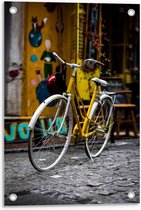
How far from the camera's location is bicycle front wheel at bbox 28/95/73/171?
2.85 metres

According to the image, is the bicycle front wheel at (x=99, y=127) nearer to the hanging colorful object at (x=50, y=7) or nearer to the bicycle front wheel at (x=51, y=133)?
the bicycle front wheel at (x=51, y=133)

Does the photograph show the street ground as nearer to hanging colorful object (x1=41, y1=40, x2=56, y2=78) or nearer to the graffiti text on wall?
the graffiti text on wall

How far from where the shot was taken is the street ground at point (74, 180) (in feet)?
9.15

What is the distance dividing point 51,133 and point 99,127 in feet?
1.86

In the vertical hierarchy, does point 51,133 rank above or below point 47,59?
below

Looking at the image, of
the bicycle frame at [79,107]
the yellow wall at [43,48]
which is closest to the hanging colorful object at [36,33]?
the yellow wall at [43,48]

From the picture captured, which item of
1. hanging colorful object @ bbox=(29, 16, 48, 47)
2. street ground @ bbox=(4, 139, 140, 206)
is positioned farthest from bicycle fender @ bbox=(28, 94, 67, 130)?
hanging colorful object @ bbox=(29, 16, 48, 47)

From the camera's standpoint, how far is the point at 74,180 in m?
2.93

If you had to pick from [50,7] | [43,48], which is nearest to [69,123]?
[43,48]

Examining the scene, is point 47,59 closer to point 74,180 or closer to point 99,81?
point 99,81

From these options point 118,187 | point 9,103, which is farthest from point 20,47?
point 118,187

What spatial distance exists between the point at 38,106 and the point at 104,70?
2.03 feet

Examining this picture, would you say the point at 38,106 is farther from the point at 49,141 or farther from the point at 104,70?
the point at 104,70

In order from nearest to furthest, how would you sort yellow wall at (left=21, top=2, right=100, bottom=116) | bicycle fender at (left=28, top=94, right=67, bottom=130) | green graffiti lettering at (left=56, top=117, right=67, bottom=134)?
bicycle fender at (left=28, top=94, right=67, bottom=130), green graffiti lettering at (left=56, top=117, right=67, bottom=134), yellow wall at (left=21, top=2, right=100, bottom=116)
